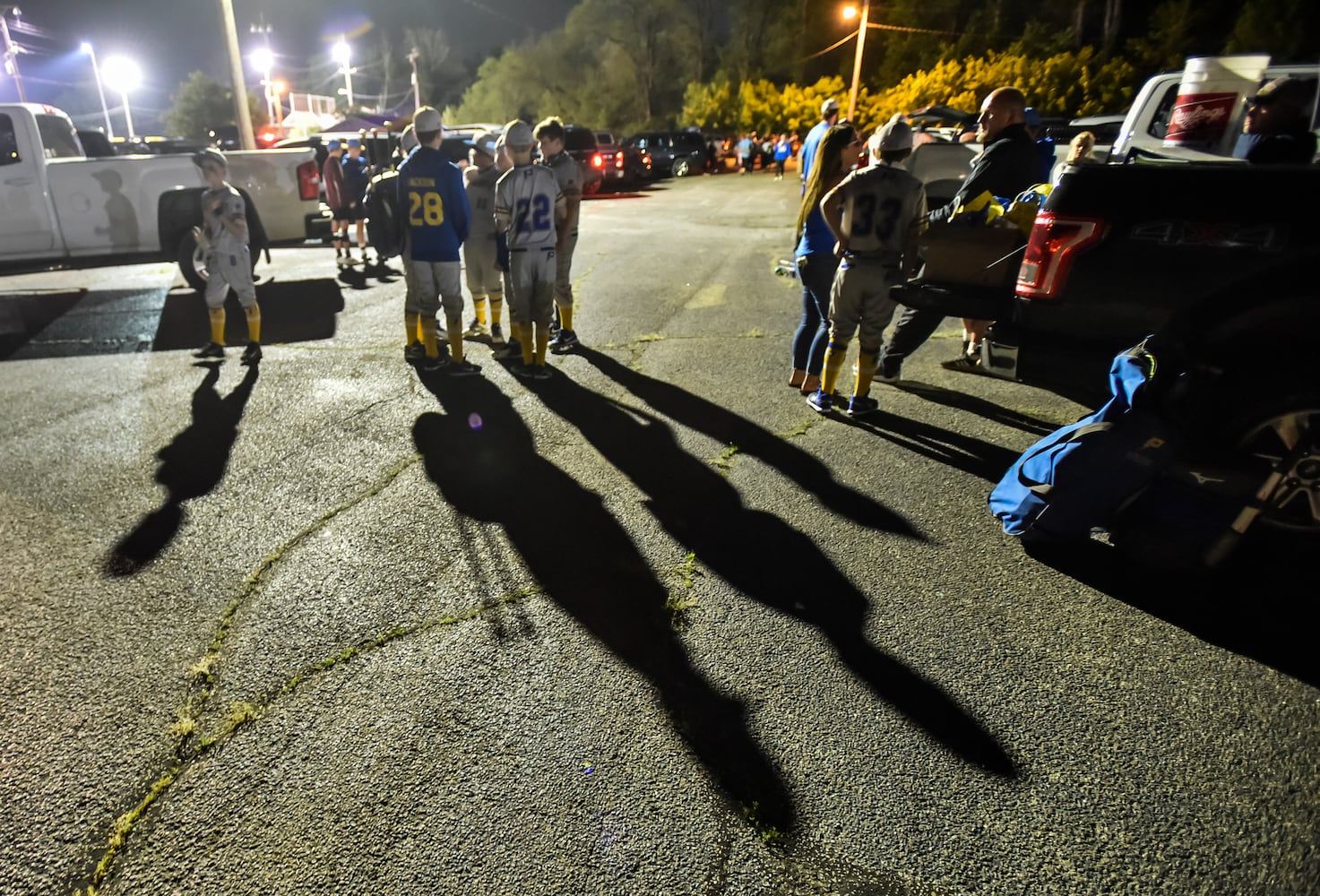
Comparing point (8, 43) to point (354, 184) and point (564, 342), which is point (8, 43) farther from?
point (564, 342)

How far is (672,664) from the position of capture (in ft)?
9.33

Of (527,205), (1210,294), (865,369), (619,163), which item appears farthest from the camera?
(619,163)

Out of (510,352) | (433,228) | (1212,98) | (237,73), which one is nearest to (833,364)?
(510,352)

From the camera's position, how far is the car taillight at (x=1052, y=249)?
341cm

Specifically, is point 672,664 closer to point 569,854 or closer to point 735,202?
point 569,854

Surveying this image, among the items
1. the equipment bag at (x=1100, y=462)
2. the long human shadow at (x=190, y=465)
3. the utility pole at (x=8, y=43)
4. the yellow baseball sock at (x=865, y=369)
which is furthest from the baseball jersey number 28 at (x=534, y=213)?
the utility pole at (x=8, y=43)

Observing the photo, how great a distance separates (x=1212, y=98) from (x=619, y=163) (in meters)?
17.7

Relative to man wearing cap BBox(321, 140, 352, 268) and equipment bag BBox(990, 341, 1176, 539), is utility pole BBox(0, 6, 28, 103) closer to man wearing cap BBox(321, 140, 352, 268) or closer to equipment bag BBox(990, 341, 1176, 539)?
man wearing cap BBox(321, 140, 352, 268)

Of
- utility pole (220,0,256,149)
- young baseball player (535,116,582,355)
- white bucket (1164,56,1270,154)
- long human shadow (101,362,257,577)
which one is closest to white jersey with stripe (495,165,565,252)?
young baseball player (535,116,582,355)

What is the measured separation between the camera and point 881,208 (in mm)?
4590

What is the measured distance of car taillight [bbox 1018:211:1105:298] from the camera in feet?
11.2

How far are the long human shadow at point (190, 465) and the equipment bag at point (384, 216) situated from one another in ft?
5.61

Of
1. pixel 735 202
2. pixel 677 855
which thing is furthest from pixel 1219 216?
pixel 735 202

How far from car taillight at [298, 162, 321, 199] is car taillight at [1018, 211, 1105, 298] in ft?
32.1
